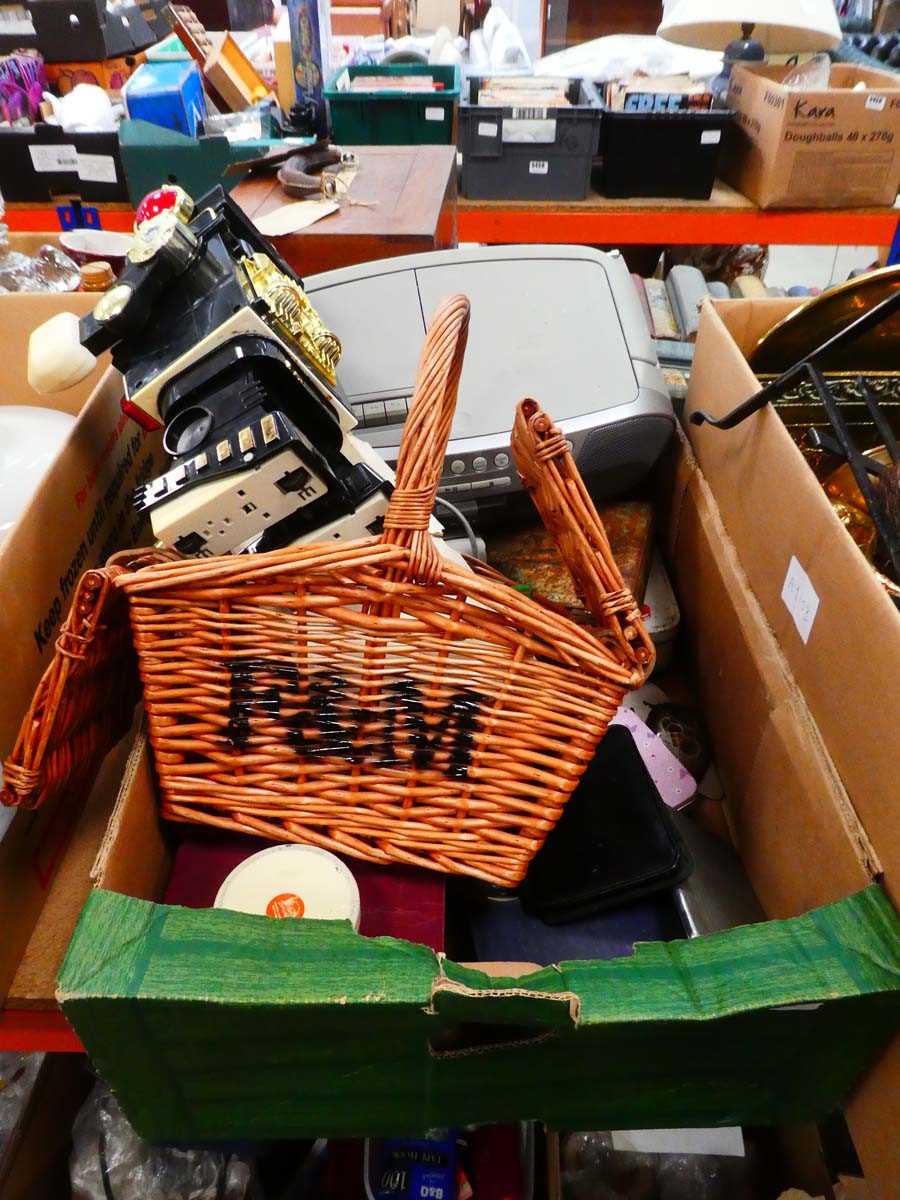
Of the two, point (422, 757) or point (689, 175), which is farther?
point (689, 175)

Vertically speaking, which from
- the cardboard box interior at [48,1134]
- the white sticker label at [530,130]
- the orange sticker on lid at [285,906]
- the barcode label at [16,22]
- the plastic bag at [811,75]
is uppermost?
the barcode label at [16,22]

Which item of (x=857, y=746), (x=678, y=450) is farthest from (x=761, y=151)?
(x=857, y=746)

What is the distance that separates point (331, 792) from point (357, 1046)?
0.18 meters

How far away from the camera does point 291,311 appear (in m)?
0.66

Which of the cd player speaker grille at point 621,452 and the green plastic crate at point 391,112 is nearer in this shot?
the cd player speaker grille at point 621,452

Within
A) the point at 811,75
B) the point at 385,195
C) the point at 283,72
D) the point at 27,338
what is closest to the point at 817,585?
the point at 385,195

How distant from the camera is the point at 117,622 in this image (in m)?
0.62

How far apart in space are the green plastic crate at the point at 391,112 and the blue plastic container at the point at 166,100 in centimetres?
29

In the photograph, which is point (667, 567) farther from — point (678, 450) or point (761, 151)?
point (761, 151)

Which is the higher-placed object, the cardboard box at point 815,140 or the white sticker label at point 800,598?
the cardboard box at point 815,140

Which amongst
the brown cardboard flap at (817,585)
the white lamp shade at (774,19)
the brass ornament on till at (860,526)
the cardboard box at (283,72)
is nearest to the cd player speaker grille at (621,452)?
the brown cardboard flap at (817,585)

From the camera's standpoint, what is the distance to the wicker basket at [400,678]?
53 cm

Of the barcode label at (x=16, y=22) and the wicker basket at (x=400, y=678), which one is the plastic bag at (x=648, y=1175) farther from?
the barcode label at (x=16, y=22)

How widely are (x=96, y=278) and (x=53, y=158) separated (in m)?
0.76
